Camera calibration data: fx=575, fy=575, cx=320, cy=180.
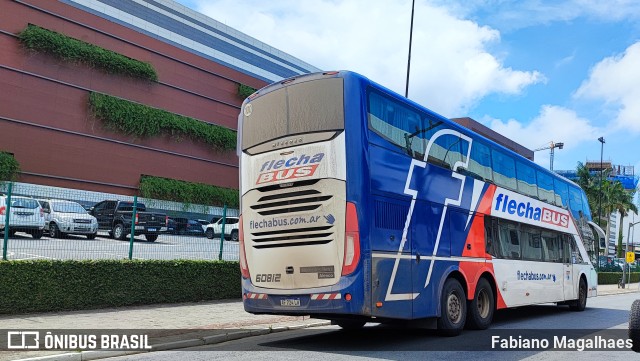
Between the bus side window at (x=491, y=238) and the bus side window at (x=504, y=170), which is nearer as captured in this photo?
the bus side window at (x=491, y=238)

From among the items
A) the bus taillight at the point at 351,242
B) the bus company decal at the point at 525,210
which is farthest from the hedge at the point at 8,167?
the bus taillight at the point at 351,242

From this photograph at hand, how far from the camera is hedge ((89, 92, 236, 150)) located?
1406 inches

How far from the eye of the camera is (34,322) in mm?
10883

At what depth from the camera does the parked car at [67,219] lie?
→ 12.8 m

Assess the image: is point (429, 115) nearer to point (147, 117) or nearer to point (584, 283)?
point (584, 283)

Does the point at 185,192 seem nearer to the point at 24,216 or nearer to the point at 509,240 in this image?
the point at 24,216

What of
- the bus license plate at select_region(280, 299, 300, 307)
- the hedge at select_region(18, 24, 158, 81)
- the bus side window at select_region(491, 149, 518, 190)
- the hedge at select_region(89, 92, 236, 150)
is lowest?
the bus license plate at select_region(280, 299, 300, 307)

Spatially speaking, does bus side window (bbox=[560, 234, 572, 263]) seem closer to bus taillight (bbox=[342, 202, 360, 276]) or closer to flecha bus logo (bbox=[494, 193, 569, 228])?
flecha bus logo (bbox=[494, 193, 569, 228])

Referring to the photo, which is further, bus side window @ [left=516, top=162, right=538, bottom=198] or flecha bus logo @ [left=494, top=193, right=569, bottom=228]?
bus side window @ [left=516, top=162, right=538, bottom=198]

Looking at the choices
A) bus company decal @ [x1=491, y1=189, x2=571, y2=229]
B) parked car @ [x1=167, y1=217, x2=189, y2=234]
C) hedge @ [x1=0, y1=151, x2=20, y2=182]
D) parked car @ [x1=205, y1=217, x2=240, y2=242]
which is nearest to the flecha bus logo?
bus company decal @ [x1=491, y1=189, x2=571, y2=229]

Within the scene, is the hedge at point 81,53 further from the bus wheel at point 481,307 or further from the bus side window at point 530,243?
the bus wheel at point 481,307

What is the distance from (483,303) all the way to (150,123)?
101 feet

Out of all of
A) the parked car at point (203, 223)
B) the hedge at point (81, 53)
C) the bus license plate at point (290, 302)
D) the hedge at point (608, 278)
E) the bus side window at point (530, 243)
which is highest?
the hedge at point (81, 53)

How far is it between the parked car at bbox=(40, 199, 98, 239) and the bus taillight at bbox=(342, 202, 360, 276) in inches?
275
